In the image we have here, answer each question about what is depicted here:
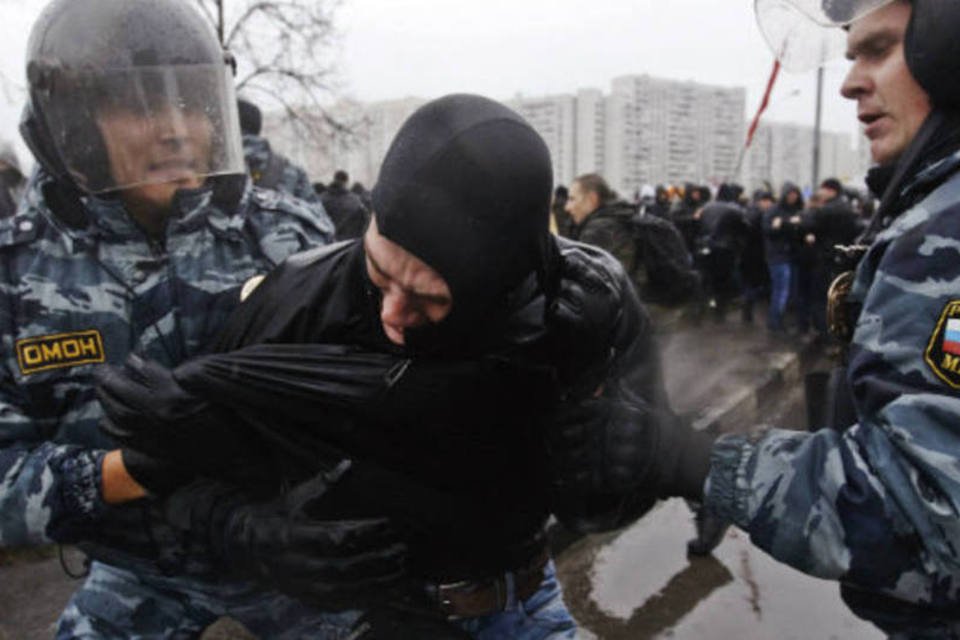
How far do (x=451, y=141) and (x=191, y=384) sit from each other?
0.60 metres

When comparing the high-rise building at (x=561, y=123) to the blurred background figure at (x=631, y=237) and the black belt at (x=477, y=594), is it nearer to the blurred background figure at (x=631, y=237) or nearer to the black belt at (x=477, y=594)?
the blurred background figure at (x=631, y=237)

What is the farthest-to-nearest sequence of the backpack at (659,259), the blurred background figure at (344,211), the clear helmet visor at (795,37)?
the blurred background figure at (344,211) < the backpack at (659,259) < the clear helmet visor at (795,37)

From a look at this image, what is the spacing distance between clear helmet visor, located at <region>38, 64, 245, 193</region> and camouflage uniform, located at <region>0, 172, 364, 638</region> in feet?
0.23

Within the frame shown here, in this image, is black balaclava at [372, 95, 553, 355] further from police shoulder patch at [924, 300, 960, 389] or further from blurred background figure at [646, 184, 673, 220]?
blurred background figure at [646, 184, 673, 220]

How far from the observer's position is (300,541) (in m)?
1.37

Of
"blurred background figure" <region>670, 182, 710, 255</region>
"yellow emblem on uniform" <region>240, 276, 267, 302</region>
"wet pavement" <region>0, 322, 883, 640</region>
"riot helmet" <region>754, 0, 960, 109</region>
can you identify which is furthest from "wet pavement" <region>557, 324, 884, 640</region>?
"blurred background figure" <region>670, 182, 710, 255</region>

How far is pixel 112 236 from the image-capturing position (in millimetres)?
1672

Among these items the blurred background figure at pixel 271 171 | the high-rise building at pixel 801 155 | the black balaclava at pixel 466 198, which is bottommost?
the high-rise building at pixel 801 155

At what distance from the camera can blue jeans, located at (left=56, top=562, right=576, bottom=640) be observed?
161 cm

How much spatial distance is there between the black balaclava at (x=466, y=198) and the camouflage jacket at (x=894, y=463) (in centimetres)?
53

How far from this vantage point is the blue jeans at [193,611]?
1.61 meters

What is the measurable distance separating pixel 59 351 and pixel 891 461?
1.50m

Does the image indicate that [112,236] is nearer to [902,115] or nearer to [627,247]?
[902,115]

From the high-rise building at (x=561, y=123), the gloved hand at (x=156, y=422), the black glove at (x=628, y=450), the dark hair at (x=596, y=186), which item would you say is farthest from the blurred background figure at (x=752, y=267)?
the high-rise building at (x=561, y=123)
